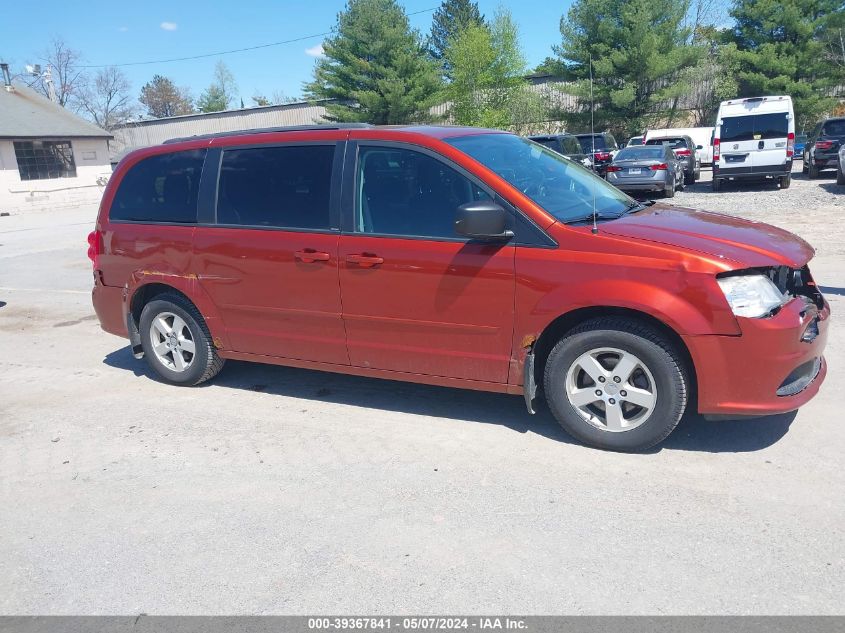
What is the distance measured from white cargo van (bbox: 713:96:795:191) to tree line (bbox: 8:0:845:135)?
583 inches

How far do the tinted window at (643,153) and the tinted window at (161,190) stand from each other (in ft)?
50.4

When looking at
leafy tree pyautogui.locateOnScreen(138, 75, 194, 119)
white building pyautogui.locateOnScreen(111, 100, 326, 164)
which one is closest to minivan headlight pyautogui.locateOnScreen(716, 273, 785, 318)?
white building pyautogui.locateOnScreen(111, 100, 326, 164)

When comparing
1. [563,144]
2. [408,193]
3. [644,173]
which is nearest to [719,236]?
[408,193]

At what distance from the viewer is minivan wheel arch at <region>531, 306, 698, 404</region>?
3.97 meters

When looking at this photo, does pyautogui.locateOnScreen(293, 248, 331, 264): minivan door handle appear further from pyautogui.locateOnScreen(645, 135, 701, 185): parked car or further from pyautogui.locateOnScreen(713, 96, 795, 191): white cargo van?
pyautogui.locateOnScreen(645, 135, 701, 185): parked car

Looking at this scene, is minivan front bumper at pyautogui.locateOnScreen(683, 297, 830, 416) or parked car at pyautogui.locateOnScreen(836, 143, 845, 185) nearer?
minivan front bumper at pyautogui.locateOnScreen(683, 297, 830, 416)

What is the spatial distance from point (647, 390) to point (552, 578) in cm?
142

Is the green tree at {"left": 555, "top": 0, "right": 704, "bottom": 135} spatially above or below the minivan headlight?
above

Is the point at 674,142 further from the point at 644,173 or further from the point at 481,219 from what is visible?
the point at 481,219

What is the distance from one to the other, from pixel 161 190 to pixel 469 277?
2.77 metres

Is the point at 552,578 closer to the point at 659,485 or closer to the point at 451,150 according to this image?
the point at 659,485

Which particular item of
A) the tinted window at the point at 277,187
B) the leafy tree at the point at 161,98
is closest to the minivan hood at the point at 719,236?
the tinted window at the point at 277,187

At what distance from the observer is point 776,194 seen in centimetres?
1842
